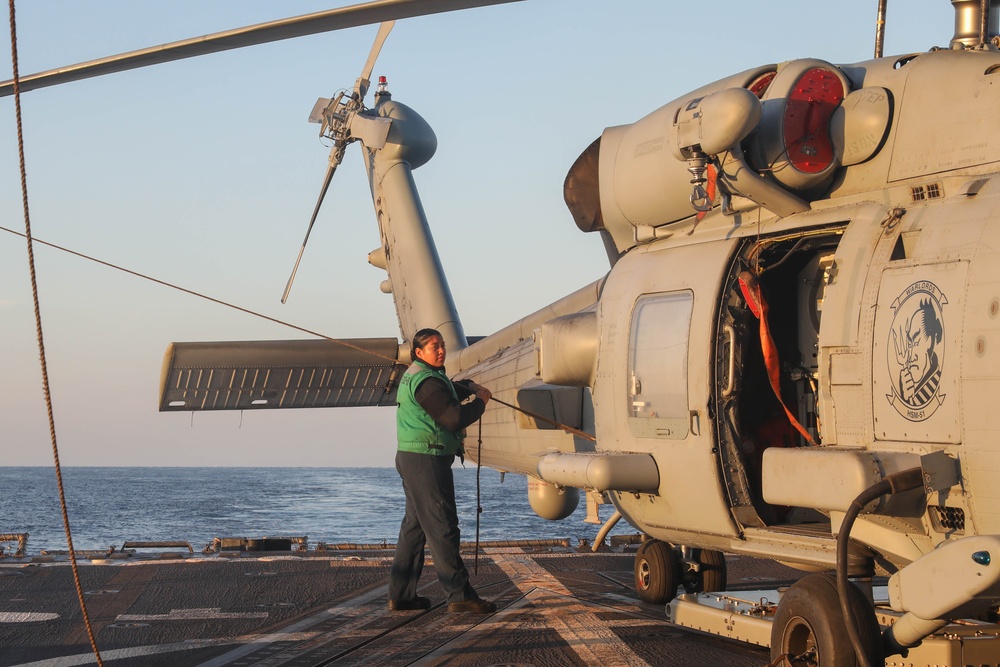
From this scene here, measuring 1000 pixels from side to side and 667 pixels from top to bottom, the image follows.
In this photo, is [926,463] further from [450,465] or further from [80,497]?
[80,497]

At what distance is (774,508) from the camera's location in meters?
6.58

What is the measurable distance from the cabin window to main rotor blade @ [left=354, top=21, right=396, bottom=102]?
12.0m

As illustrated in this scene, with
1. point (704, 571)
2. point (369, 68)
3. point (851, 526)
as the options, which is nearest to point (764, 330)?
point (851, 526)

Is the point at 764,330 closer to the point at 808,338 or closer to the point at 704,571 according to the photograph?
the point at 808,338

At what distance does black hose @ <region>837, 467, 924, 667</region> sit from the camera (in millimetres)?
4727

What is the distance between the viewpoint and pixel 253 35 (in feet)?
18.2

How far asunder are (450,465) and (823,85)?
3.80 metres

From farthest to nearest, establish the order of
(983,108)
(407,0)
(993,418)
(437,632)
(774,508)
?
(437,632) < (774,508) < (983,108) < (407,0) < (993,418)

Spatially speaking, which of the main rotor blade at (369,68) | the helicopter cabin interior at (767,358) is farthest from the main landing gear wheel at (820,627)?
the main rotor blade at (369,68)

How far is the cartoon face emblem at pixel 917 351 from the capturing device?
195 inches

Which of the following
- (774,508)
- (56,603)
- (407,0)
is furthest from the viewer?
(56,603)

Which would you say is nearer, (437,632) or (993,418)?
(993,418)

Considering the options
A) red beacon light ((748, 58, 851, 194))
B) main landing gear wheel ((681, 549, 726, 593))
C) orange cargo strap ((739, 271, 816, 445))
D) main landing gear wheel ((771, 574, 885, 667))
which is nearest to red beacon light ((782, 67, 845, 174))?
red beacon light ((748, 58, 851, 194))

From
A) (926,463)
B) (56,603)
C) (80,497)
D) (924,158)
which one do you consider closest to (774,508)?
(926,463)
